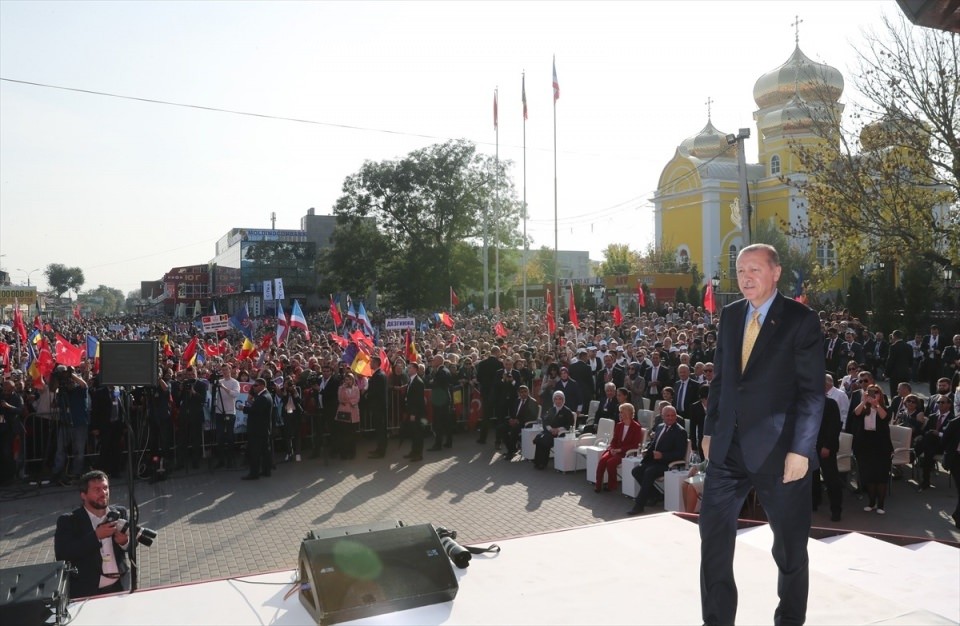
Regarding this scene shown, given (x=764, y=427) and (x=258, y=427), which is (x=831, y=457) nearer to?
(x=764, y=427)

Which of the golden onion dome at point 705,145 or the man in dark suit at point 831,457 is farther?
the golden onion dome at point 705,145

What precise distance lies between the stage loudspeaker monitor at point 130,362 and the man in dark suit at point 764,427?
5.32 metres

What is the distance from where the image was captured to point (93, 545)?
18.4 feet

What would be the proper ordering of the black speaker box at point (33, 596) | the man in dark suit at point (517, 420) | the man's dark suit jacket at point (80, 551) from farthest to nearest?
the man in dark suit at point (517, 420) < the man's dark suit jacket at point (80, 551) < the black speaker box at point (33, 596)

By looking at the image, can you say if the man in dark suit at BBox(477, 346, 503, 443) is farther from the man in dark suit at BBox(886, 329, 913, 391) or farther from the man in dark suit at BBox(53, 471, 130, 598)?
the man in dark suit at BBox(886, 329, 913, 391)

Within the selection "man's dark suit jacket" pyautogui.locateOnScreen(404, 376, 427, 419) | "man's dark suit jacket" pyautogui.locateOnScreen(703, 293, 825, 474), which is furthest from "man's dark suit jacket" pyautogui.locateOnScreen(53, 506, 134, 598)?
"man's dark suit jacket" pyautogui.locateOnScreen(404, 376, 427, 419)

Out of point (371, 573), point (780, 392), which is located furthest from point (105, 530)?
point (780, 392)

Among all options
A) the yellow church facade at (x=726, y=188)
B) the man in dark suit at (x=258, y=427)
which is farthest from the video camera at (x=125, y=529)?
the yellow church facade at (x=726, y=188)

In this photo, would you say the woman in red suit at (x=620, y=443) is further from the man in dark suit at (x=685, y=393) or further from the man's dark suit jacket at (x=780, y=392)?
the man's dark suit jacket at (x=780, y=392)

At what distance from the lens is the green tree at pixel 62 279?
5635 inches

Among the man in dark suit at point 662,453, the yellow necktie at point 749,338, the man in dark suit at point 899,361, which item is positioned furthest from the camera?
the man in dark suit at point 899,361

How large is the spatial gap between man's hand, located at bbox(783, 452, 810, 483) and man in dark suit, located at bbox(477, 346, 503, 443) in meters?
11.7

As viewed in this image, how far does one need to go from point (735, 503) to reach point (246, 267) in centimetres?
7798

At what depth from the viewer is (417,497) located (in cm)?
1072
